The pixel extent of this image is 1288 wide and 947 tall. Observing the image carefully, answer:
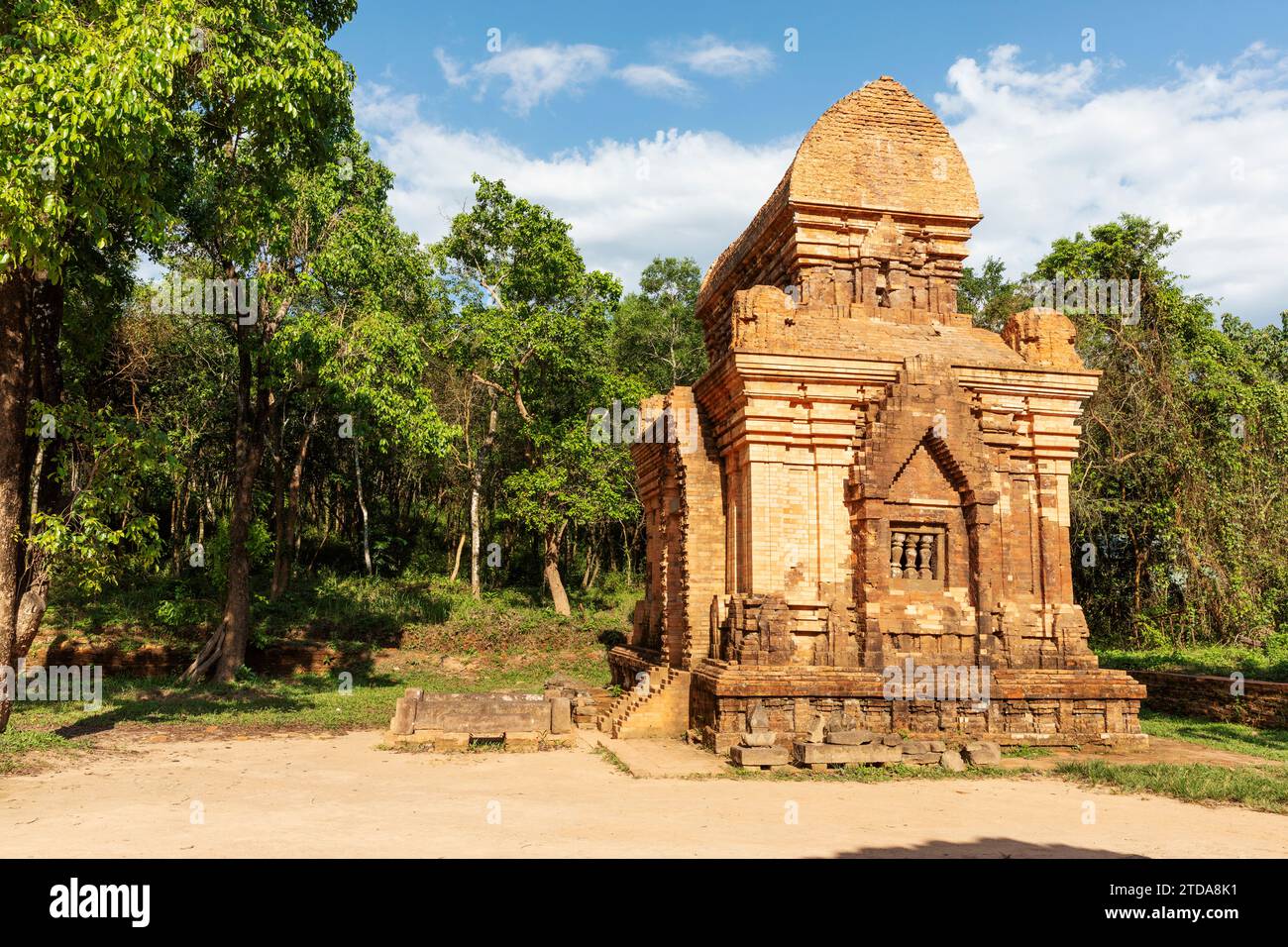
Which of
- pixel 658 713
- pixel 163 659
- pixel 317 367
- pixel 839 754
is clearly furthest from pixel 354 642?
pixel 839 754

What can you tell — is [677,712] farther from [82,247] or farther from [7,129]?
[82,247]

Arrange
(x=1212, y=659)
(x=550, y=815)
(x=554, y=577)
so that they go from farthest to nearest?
(x=554, y=577) → (x=1212, y=659) → (x=550, y=815)

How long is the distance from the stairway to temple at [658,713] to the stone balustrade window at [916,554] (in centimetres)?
318

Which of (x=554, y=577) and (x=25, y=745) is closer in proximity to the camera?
(x=25, y=745)

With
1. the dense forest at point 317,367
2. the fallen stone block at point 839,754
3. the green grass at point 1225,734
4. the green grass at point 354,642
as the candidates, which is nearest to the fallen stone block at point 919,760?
the fallen stone block at point 839,754

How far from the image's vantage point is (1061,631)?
11758 millimetres

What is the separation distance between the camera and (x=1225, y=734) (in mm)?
12719

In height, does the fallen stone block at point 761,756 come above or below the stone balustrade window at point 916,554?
below

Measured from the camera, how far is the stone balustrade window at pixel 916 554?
472 inches

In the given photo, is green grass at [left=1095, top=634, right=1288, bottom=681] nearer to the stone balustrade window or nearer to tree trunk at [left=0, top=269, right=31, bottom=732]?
the stone balustrade window

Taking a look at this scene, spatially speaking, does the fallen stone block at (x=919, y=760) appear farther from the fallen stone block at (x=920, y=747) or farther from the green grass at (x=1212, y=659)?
the green grass at (x=1212, y=659)

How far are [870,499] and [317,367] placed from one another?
1116 centimetres

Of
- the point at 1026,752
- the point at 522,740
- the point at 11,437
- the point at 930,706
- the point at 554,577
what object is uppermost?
the point at 11,437

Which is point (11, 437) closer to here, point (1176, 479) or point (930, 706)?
point (930, 706)
